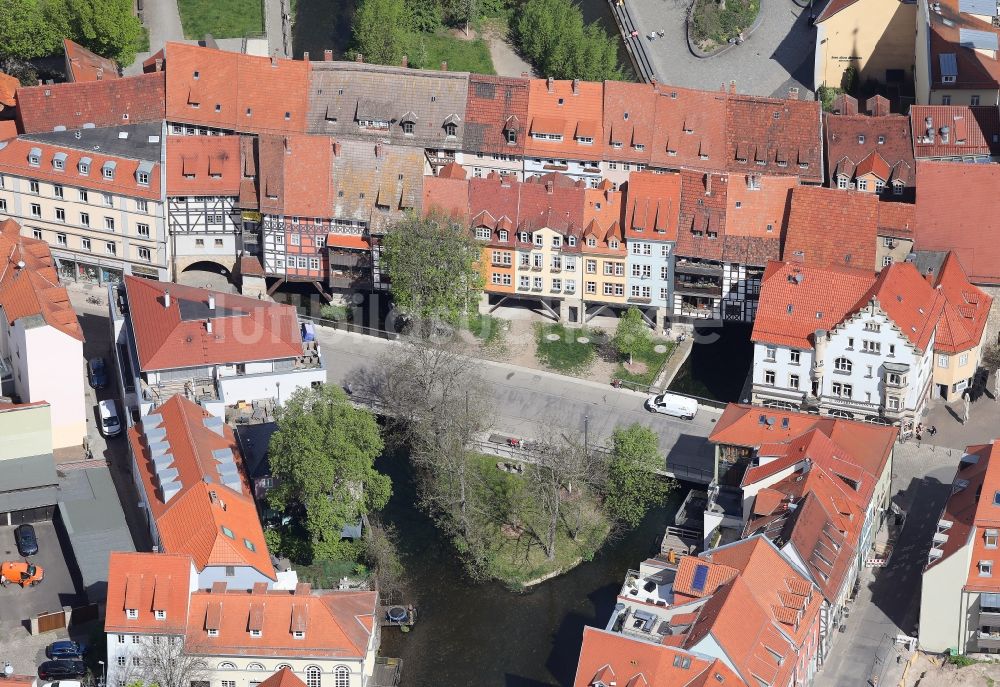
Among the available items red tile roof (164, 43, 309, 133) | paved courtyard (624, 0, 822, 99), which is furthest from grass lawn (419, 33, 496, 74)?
red tile roof (164, 43, 309, 133)

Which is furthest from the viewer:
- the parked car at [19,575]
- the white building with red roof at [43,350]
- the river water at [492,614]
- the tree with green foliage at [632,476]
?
the white building with red roof at [43,350]

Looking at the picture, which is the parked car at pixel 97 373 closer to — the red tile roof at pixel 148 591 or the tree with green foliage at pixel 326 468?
the tree with green foliage at pixel 326 468

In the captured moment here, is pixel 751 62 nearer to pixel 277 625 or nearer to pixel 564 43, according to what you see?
pixel 564 43

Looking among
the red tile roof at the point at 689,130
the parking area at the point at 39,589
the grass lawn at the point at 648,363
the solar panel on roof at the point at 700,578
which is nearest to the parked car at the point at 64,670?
the parking area at the point at 39,589

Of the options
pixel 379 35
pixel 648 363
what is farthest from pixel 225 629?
pixel 379 35

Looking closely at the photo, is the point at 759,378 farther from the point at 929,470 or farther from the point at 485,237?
the point at 485,237
